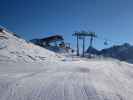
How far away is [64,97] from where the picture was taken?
3129mm

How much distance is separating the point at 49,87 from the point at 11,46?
385cm

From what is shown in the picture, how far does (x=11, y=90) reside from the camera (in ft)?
10.6

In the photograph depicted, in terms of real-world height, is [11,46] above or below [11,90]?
above

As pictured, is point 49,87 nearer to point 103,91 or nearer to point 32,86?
point 32,86

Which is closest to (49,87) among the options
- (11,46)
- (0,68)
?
(0,68)

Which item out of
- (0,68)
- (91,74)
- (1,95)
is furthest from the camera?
(0,68)

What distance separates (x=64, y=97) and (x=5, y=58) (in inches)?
126

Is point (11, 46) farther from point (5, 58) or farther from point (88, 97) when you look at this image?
point (88, 97)

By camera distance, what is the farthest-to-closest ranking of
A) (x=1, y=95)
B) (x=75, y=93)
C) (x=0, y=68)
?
(x=0, y=68) < (x=75, y=93) < (x=1, y=95)

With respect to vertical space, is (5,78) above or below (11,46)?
below

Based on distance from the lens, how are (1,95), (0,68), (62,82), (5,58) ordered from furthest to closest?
1. (5,58)
2. (0,68)
3. (62,82)
4. (1,95)

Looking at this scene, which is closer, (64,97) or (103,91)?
(64,97)

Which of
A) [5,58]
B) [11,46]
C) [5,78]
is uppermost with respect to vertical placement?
[11,46]

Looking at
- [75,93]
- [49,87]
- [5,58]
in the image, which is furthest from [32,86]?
[5,58]
